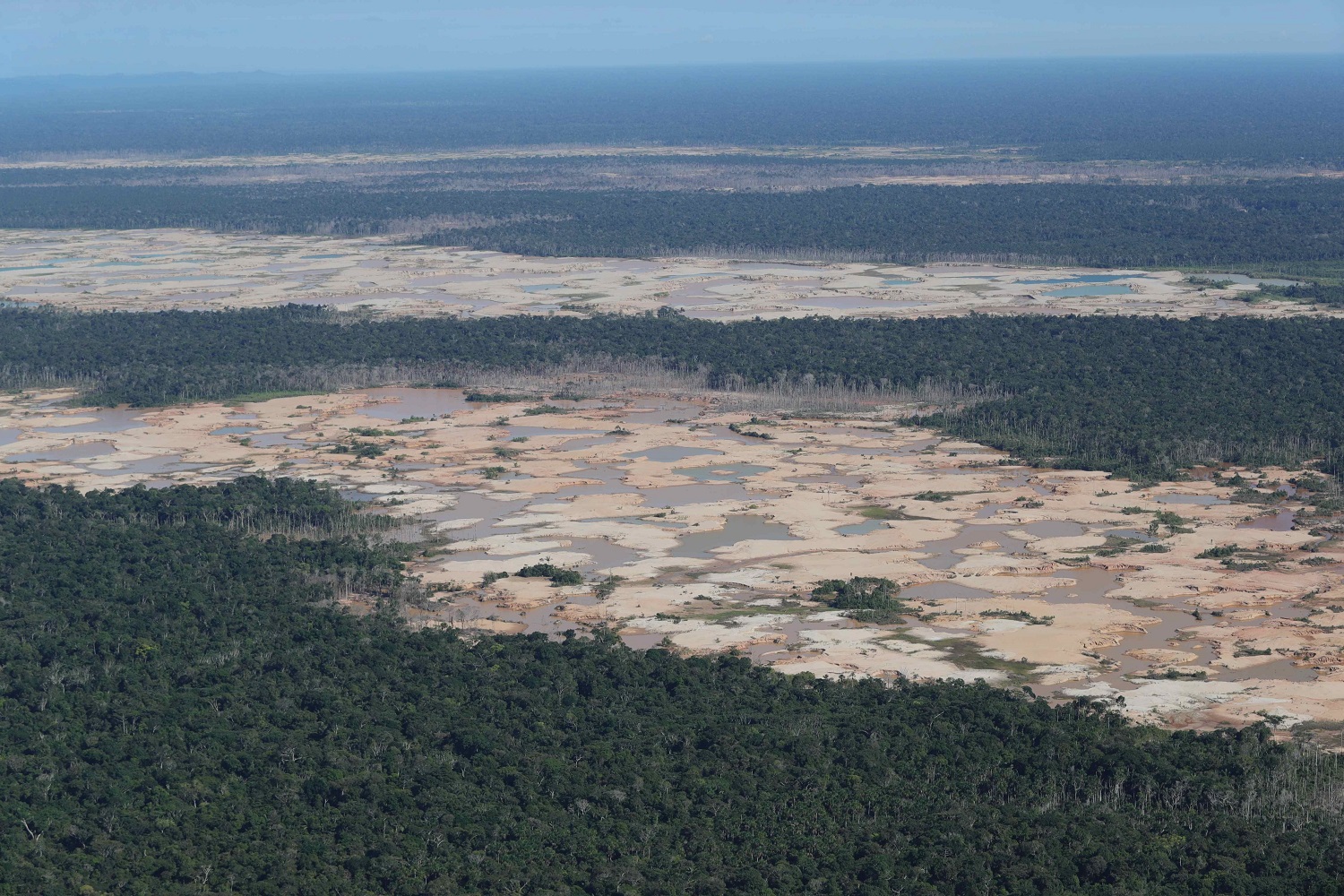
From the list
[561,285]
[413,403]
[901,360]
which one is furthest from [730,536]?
[561,285]

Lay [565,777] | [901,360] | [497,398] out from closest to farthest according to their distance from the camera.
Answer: [565,777], [497,398], [901,360]

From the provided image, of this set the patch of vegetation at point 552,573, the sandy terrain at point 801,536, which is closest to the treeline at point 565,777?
the sandy terrain at point 801,536

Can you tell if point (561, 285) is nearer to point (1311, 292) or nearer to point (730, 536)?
point (1311, 292)

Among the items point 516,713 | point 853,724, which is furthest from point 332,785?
point 853,724

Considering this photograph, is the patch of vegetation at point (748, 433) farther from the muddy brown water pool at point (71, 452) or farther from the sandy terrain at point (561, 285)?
the sandy terrain at point (561, 285)

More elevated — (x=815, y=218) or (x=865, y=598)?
(x=815, y=218)

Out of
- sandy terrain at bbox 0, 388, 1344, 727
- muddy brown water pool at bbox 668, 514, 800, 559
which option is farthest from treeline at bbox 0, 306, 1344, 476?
muddy brown water pool at bbox 668, 514, 800, 559
